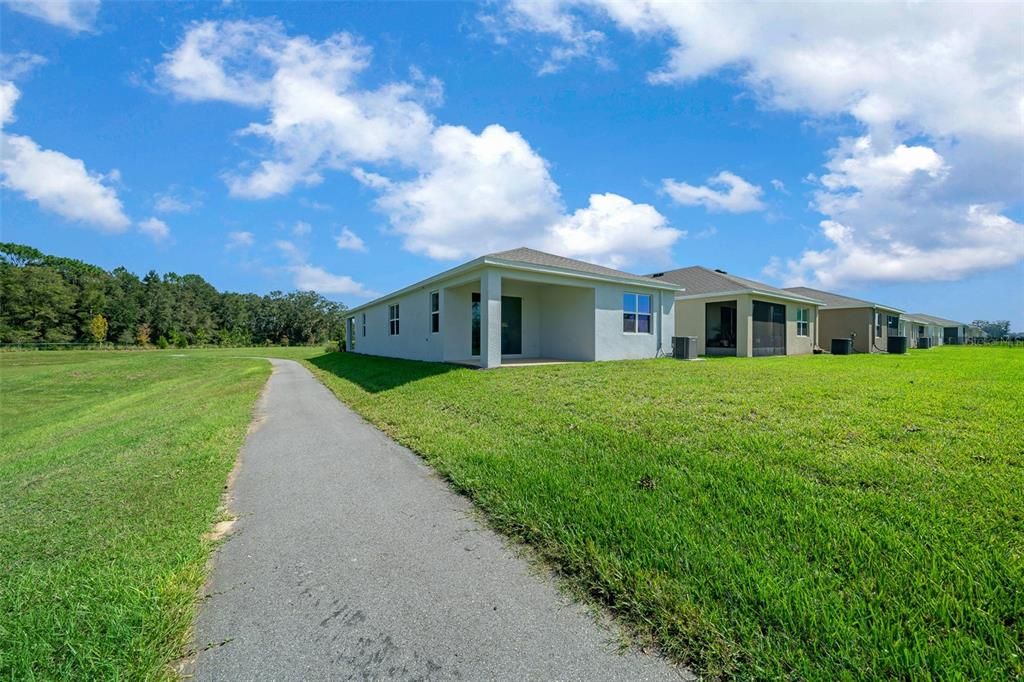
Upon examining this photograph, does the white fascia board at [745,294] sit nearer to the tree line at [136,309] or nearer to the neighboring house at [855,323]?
Answer: the neighboring house at [855,323]

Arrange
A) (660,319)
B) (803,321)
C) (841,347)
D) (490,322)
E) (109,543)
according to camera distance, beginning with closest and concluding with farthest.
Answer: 1. (109,543)
2. (490,322)
3. (660,319)
4. (841,347)
5. (803,321)

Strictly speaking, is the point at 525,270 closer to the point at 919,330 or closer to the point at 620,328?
the point at 620,328

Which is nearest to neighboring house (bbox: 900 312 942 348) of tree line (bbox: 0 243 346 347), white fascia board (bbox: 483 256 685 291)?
A: white fascia board (bbox: 483 256 685 291)

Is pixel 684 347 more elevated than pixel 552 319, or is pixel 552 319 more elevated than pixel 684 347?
pixel 552 319

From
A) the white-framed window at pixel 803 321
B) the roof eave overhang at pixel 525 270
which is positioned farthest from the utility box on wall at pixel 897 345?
the roof eave overhang at pixel 525 270

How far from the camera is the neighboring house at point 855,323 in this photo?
24781 mm

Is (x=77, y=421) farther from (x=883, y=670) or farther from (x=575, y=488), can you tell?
(x=883, y=670)

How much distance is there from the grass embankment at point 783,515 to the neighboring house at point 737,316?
1161 cm

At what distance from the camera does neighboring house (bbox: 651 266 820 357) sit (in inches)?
723

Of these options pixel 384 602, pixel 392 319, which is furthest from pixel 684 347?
pixel 384 602

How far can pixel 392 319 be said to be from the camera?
20297mm

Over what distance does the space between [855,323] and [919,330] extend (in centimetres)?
2608

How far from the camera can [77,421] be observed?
11.5m

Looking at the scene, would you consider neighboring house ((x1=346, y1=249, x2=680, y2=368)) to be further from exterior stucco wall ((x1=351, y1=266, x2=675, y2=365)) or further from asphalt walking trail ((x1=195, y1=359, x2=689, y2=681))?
asphalt walking trail ((x1=195, y1=359, x2=689, y2=681))
